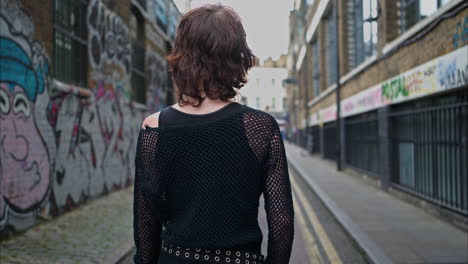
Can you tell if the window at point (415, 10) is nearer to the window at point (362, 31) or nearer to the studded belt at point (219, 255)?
the window at point (362, 31)

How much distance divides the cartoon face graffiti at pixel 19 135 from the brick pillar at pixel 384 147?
26.2ft

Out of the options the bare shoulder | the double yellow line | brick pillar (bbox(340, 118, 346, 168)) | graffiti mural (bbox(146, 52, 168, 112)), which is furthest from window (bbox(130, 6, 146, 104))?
the bare shoulder

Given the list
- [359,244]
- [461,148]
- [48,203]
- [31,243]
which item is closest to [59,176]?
[48,203]

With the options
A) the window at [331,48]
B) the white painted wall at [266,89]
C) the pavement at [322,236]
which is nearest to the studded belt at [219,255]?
the pavement at [322,236]

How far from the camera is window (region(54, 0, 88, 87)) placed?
26.0 feet

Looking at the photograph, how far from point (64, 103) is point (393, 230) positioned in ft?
19.7

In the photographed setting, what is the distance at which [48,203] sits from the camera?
7.04m

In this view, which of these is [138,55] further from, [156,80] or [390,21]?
[390,21]

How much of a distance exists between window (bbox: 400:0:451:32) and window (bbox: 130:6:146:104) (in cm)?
747

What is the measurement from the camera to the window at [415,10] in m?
8.45

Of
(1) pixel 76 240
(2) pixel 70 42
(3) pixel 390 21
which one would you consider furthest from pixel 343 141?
(1) pixel 76 240

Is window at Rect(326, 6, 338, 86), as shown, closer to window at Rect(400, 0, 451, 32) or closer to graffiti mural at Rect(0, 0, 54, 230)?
window at Rect(400, 0, 451, 32)

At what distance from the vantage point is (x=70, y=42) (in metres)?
8.49

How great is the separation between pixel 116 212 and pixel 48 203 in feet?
4.54
